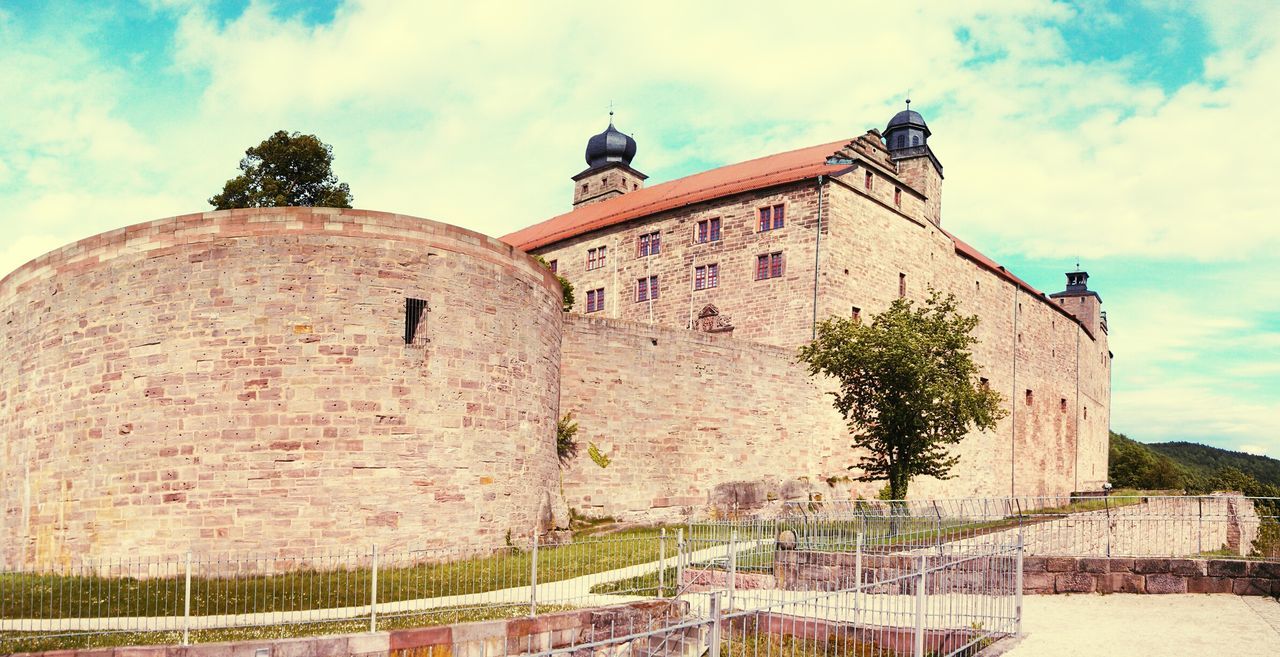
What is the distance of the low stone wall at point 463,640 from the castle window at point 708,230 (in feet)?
80.3

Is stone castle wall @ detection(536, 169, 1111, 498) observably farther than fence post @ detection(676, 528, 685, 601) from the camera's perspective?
Yes

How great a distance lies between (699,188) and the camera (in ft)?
133

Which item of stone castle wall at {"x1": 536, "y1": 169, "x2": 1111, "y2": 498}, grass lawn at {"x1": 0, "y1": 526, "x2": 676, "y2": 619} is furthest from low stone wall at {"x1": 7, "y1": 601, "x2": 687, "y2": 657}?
stone castle wall at {"x1": 536, "y1": 169, "x2": 1111, "y2": 498}

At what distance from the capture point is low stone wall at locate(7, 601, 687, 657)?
10336 millimetres

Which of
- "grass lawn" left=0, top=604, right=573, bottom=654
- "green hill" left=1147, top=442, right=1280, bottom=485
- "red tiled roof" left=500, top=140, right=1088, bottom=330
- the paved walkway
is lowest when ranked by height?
"green hill" left=1147, top=442, right=1280, bottom=485

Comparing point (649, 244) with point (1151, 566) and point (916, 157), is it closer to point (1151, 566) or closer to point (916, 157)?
point (916, 157)

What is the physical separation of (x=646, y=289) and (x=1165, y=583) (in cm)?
2634

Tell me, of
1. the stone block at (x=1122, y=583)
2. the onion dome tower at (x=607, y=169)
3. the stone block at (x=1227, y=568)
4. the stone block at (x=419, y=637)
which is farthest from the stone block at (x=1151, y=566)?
the onion dome tower at (x=607, y=169)

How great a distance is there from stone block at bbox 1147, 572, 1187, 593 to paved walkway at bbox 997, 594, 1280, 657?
8.6 inches

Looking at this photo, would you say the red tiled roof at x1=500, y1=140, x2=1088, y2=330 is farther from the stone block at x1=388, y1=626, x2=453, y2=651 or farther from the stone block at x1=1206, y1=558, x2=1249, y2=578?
the stone block at x1=388, y1=626, x2=453, y2=651

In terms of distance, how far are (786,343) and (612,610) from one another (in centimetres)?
2158

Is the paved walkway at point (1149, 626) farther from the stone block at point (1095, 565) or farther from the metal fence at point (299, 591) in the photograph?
the metal fence at point (299, 591)

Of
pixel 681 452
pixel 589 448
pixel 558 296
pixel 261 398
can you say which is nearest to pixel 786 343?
pixel 681 452

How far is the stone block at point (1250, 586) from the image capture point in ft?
45.6
